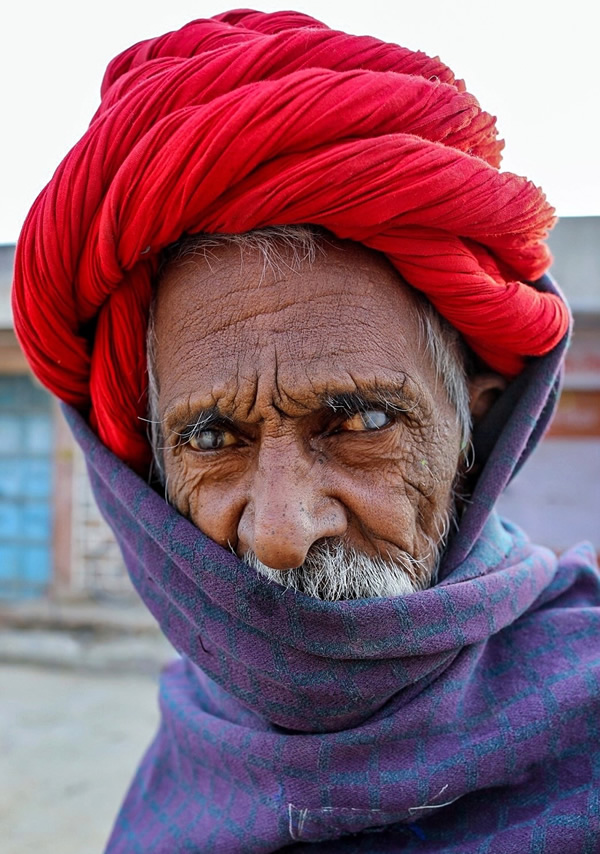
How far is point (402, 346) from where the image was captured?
112 centimetres

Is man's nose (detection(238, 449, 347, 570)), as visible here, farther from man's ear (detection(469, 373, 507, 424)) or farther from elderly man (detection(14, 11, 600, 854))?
man's ear (detection(469, 373, 507, 424))

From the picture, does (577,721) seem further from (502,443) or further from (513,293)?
(513,293)

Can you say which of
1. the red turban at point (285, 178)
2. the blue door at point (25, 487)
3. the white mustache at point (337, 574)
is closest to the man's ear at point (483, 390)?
the red turban at point (285, 178)

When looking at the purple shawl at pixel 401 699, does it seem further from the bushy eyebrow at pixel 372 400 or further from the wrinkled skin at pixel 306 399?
the bushy eyebrow at pixel 372 400

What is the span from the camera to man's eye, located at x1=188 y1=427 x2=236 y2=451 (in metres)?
1.16

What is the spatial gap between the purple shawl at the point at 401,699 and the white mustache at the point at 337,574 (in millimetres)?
25

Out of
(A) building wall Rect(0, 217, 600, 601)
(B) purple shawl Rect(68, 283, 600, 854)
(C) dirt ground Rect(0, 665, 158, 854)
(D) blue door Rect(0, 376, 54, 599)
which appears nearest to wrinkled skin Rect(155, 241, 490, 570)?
(B) purple shawl Rect(68, 283, 600, 854)

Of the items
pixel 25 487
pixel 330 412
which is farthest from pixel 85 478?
pixel 330 412

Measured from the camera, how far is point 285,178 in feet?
3.42

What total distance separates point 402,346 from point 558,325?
350mm

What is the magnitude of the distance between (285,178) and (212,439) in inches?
18.2

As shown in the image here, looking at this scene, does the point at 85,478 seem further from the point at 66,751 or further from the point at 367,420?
the point at 367,420

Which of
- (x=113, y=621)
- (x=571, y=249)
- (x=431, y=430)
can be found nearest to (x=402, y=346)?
(x=431, y=430)

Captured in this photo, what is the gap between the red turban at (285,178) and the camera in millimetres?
1031
